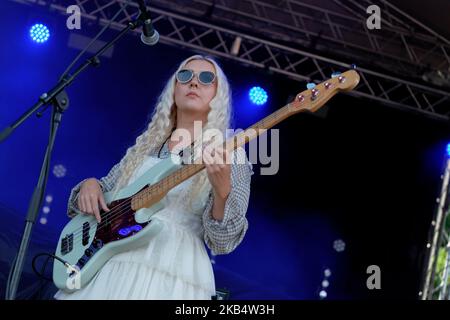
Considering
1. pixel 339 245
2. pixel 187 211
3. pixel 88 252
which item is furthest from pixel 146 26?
pixel 339 245

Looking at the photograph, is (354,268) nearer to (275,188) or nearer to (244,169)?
(275,188)

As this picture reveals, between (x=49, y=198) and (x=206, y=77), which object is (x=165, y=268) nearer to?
(x=206, y=77)

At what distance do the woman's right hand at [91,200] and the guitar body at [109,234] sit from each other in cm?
3

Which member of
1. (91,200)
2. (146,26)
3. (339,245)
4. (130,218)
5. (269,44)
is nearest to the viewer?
(130,218)

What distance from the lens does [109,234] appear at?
8.67 ft

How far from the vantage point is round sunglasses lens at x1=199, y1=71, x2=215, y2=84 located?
2895mm

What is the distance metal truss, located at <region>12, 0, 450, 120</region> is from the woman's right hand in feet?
11.8

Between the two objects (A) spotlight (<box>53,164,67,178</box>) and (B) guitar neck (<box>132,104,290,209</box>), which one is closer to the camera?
(B) guitar neck (<box>132,104,290,209</box>)

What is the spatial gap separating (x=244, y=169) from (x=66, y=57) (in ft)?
14.0

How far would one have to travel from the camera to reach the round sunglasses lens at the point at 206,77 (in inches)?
114

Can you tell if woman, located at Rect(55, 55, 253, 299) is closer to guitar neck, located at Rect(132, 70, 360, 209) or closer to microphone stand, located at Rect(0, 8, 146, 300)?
guitar neck, located at Rect(132, 70, 360, 209)

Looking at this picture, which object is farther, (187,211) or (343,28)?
(343,28)

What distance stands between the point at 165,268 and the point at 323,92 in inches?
38.1

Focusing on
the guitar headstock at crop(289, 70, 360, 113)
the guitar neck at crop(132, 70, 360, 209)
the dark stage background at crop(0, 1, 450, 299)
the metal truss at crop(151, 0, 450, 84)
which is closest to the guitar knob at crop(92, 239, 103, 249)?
the guitar neck at crop(132, 70, 360, 209)
